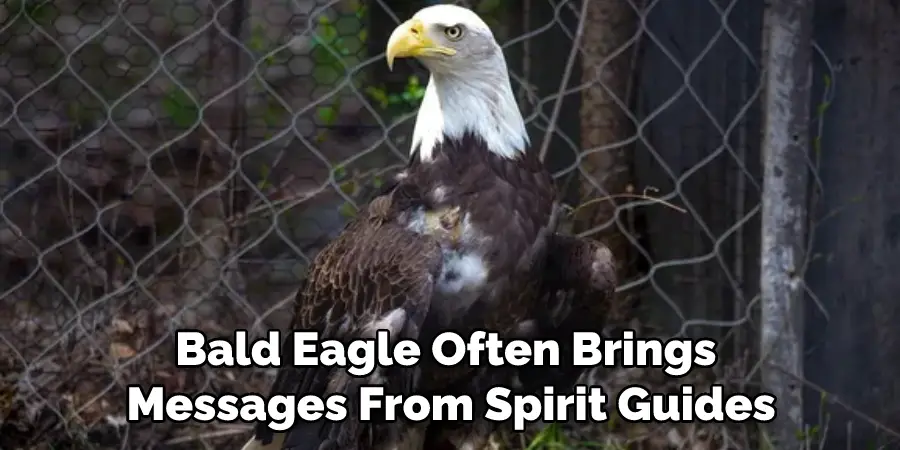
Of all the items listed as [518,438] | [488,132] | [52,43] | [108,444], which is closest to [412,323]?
[488,132]

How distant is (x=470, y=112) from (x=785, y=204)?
504 millimetres

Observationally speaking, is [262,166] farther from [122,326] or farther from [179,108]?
[122,326]

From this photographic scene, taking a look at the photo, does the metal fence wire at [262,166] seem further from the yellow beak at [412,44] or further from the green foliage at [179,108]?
the yellow beak at [412,44]

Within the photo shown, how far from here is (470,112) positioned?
172 centimetres

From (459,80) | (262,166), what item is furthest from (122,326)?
(459,80)

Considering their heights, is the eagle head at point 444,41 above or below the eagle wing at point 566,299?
above

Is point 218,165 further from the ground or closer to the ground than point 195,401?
further from the ground

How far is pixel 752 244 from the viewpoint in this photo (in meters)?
2.04

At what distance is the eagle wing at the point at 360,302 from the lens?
1589 millimetres

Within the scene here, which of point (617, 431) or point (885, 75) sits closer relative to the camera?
point (885, 75)

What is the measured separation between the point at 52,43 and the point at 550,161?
847 millimetres

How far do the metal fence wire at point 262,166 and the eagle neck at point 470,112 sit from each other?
0.94 ft

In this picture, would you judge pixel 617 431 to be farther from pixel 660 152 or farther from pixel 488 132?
pixel 488 132

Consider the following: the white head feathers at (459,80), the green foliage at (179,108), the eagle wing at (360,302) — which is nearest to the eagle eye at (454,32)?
the white head feathers at (459,80)
